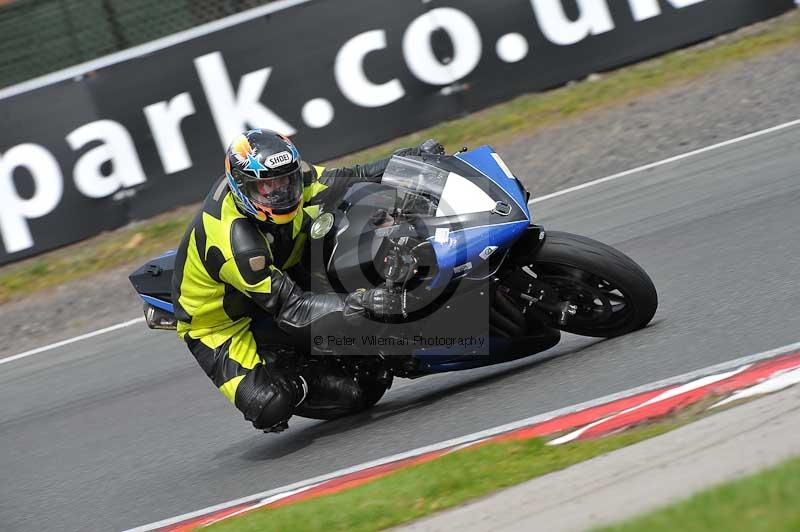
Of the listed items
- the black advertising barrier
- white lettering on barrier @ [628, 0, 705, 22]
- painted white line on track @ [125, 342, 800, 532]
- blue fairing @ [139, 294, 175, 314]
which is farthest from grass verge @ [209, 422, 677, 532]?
white lettering on barrier @ [628, 0, 705, 22]

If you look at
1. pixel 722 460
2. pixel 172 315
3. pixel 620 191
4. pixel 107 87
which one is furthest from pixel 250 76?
pixel 722 460

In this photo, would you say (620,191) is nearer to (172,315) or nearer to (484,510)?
(172,315)

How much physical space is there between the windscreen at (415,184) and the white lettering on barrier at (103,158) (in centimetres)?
625

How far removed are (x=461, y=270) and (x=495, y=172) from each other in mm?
555

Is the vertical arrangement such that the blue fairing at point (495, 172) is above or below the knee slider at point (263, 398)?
above

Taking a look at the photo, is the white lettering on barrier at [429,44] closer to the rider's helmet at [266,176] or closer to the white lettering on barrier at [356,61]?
the white lettering on barrier at [356,61]

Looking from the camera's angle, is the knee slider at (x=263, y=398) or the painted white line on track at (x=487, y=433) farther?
the knee slider at (x=263, y=398)

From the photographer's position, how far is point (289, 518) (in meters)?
4.64

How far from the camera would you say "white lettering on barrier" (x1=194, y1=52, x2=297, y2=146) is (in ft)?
36.5

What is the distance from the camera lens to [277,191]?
536 centimetres

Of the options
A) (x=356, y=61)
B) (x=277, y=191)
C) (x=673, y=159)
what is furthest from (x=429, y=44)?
(x=277, y=191)

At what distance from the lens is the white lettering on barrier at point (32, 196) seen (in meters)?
10.9

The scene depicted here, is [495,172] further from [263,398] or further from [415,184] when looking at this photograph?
[263,398]

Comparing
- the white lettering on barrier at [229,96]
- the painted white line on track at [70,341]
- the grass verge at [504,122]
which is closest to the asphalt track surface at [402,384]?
the painted white line on track at [70,341]
